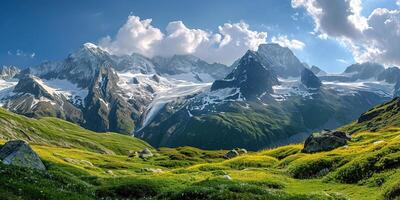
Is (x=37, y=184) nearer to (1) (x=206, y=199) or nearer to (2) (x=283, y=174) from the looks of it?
(1) (x=206, y=199)

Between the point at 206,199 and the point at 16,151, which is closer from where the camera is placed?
the point at 206,199

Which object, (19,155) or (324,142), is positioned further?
(324,142)

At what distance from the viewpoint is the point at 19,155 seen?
6444cm

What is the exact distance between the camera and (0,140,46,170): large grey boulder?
63.0m

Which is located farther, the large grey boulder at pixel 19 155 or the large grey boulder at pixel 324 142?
the large grey boulder at pixel 324 142

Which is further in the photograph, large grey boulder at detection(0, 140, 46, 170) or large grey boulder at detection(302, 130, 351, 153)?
large grey boulder at detection(302, 130, 351, 153)

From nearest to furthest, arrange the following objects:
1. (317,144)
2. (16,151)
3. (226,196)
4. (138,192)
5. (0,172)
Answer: (0,172)
(226,196)
(138,192)
(16,151)
(317,144)

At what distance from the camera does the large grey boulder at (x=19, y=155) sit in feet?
207

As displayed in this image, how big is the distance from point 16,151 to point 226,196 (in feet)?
126

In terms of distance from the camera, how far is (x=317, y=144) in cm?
9731

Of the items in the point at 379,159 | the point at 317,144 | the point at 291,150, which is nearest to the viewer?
the point at 379,159

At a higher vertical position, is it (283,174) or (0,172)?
(0,172)

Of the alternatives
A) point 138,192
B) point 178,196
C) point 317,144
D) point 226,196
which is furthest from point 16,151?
point 317,144

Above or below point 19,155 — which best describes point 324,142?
below
